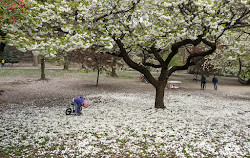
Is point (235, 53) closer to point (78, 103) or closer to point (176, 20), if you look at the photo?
point (176, 20)

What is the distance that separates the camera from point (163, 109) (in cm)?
1383

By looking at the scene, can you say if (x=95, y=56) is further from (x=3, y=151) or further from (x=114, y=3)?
(x=3, y=151)

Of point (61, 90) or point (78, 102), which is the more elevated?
point (78, 102)

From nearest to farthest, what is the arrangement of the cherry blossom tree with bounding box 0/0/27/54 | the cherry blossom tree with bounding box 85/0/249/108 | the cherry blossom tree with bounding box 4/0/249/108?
1. the cherry blossom tree with bounding box 0/0/27/54
2. the cherry blossom tree with bounding box 4/0/249/108
3. the cherry blossom tree with bounding box 85/0/249/108

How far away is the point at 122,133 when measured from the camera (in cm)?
904

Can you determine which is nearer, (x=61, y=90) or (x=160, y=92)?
(x=160, y=92)

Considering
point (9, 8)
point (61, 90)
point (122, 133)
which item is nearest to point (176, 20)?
point (122, 133)

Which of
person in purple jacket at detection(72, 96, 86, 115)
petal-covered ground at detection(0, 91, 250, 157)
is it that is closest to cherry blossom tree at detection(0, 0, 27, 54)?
petal-covered ground at detection(0, 91, 250, 157)

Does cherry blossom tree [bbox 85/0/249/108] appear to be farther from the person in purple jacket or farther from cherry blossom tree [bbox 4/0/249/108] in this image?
the person in purple jacket

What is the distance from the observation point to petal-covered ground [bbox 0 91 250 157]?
7.25 m

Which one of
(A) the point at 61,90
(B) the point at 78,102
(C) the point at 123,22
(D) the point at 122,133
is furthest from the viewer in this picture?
(A) the point at 61,90

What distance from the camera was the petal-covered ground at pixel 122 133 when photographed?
725 centimetres

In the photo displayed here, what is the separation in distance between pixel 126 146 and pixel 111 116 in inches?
169

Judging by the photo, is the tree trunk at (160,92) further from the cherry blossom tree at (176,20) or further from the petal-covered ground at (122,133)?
the cherry blossom tree at (176,20)
